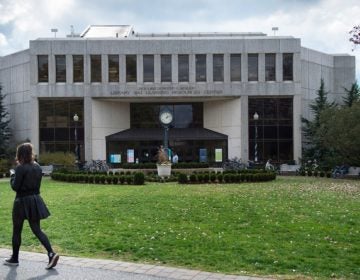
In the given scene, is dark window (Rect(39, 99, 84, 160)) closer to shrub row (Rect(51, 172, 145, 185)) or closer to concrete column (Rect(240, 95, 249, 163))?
concrete column (Rect(240, 95, 249, 163))

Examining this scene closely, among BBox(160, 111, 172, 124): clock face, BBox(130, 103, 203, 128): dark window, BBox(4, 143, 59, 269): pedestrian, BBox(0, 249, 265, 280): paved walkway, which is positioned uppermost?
BBox(130, 103, 203, 128): dark window

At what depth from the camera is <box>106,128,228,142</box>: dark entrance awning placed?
2085 inches

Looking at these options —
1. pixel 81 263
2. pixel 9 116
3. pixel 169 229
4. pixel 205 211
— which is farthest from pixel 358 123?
pixel 9 116

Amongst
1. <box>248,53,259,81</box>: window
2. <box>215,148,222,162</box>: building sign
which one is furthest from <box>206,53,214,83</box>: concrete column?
<box>215,148,222,162</box>: building sign

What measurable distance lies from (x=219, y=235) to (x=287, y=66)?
43.7m

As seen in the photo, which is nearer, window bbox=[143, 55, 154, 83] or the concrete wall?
window bbox=[143, 55, 154, 83]

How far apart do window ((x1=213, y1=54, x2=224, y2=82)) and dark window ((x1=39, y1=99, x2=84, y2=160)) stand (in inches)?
525

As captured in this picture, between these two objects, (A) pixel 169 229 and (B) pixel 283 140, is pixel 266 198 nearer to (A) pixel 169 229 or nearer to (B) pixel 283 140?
(A) pixel 169 229

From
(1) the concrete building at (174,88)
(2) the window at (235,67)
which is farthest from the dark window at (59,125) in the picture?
(2) the window at (235,67)

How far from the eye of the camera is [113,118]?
53969 mm

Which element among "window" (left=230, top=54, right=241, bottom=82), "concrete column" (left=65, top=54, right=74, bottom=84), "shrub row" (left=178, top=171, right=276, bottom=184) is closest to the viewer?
"shrub row" (left=178, top=171, right=276, bottom=184)

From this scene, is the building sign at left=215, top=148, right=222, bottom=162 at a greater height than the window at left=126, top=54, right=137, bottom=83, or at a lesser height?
lesser

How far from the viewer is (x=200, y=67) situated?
171 ft

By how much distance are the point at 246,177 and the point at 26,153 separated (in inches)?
896
